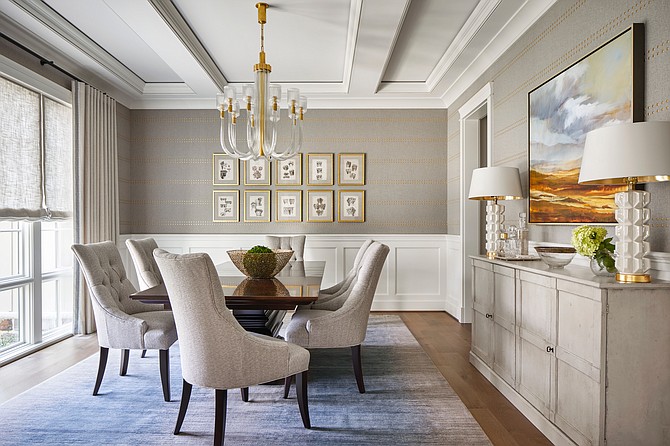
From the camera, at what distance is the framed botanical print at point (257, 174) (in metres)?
5.78

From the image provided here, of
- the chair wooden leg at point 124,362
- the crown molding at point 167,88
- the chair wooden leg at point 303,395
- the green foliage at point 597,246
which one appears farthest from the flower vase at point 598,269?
the crown molding at point 167,88

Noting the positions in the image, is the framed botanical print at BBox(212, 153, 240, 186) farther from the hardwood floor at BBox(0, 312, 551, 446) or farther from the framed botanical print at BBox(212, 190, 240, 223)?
the hardwood floor at BBox(0, 312, 551, 446)

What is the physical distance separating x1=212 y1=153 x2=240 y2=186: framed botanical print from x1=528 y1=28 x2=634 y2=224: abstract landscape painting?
3.60 metres

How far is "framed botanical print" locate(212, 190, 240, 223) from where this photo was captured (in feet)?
19.0

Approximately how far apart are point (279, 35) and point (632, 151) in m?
3.16

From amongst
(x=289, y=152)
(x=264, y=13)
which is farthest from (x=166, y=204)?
(x=264, y=13)

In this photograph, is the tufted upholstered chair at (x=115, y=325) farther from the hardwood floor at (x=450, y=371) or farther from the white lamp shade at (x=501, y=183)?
the white lamp shade at (x=501, y=183)

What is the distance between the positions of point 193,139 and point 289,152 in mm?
2287

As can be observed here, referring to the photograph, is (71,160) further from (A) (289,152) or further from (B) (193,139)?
(A) (289,152)

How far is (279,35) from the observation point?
412 cm

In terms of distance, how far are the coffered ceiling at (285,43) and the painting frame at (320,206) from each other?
1088 millimetres

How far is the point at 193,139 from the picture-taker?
5.81 m

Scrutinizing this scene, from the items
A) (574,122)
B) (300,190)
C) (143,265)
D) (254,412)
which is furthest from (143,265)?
(574,122)

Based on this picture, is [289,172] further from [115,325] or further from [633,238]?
[633,238]
